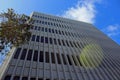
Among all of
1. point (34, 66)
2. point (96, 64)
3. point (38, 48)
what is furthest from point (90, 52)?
point (34, 66)

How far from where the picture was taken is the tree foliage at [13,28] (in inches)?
525

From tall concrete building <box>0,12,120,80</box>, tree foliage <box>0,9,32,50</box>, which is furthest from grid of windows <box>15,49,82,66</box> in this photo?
tree foliage <box>0,9,32,50</box>

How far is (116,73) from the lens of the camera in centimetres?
2112

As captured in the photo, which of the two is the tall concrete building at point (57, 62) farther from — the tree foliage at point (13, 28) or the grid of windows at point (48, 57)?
the tree foliage at point (13, 28)

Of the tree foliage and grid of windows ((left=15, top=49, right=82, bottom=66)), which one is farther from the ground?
grid of windows ((left=15, top=49, right=82, bottom=66))

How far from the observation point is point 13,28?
1362 cm

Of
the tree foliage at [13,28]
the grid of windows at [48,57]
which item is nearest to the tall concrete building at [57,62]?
the grid of windows at [48,57]

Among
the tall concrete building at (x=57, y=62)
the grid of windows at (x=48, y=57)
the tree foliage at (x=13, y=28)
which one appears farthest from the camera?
the grid of windows at (x=48, y=57)

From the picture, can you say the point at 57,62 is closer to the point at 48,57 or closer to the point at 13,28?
the point at 48,57

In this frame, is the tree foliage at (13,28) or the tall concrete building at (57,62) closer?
the tree foliage at (13,28)

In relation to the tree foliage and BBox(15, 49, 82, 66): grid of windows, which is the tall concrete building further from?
the tree foliage

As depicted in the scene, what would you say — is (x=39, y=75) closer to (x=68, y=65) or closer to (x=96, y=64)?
(x=68, y=65)

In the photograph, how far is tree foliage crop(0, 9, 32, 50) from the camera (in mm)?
13328

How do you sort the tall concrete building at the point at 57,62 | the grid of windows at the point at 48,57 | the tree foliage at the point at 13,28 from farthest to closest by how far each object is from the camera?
the grid of windows at the point at 48,57 → the tall concrete building at the point at 57,62 → the tree foliage at the point at 13,28
